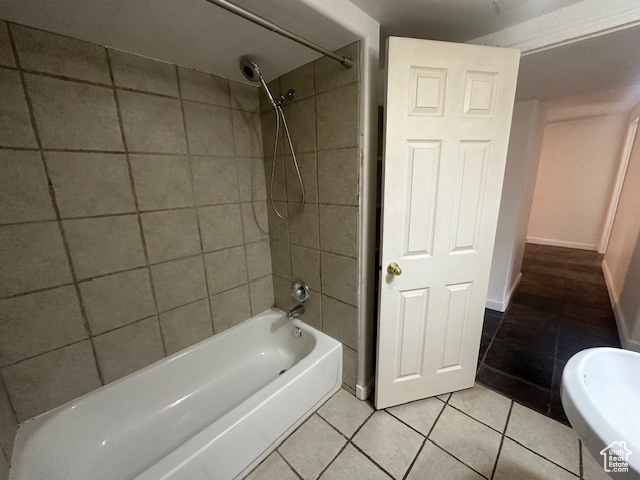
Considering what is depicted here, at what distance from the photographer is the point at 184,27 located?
998 mm

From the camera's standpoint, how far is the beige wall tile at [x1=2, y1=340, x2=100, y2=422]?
40.4 inches

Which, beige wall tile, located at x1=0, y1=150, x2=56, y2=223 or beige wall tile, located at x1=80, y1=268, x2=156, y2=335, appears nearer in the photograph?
beige wall tile, located at x1=0, y1=150, x2=56, y2=223

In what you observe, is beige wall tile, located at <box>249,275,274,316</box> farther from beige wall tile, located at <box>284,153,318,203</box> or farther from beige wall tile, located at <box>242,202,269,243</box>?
beige wall tile, located at <box>284,153,318,203</box>

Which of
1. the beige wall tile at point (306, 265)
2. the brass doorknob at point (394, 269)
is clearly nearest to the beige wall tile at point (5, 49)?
the beige wall tile at point (306, 265)

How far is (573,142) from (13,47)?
20.3ft

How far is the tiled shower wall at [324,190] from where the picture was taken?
121 cm

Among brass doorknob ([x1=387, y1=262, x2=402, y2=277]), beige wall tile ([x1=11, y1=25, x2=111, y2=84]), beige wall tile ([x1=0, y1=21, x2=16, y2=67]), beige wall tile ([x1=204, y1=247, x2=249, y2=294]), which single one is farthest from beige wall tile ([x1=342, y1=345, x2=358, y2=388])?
beige wall tile ([x1=0, y1=21, x2=16, y2=67])

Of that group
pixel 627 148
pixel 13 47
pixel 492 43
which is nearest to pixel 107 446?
pixel 13 47

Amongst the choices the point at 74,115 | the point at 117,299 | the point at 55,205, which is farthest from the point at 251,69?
the point at 117,299

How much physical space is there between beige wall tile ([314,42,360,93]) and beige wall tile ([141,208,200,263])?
999 mm

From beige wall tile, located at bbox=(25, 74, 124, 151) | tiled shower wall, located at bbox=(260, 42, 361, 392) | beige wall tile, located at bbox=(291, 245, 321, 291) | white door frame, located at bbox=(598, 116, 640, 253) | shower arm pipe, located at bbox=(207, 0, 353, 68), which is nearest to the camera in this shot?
shower arm pipe, located at bbox=(207, 0, 353, 68)

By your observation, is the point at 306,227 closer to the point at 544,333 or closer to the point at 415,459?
the point at 415,459

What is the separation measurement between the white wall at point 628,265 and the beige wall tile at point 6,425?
3489mm

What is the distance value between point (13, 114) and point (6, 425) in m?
1.18
